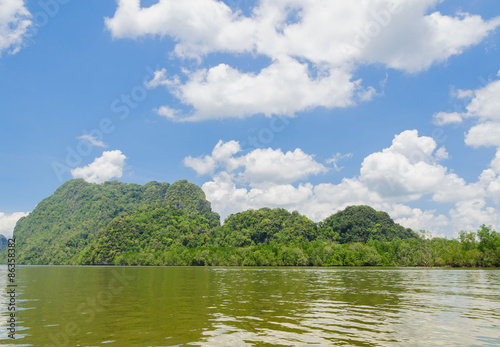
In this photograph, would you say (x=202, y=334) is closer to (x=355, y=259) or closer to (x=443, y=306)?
(x=443, y=306)

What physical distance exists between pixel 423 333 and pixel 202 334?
1438 centimetres

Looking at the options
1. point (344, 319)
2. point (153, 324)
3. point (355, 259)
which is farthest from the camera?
point (355, 259)

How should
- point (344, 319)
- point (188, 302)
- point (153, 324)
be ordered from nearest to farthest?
point (153, 324)
point (344, 319)
point (188, 302)

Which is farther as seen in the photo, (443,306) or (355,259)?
(355,259)

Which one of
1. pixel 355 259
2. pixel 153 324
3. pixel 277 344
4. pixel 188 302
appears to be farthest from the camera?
pixel 355 259

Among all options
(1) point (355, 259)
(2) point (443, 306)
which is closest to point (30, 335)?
(2) point (443, 306)

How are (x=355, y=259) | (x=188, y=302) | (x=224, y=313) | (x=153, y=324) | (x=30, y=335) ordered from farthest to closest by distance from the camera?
(x=355, y=259) → (x=188, y=302) → (x=224, y=313) → (x=153, y=324) → (x=30, y=335)

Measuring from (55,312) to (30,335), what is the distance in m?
9.50

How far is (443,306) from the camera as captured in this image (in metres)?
33.1

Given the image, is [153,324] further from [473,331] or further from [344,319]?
[473,331]

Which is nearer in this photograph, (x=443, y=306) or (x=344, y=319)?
(x=344, y=319)

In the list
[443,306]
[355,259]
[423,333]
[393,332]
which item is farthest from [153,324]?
[355,259]

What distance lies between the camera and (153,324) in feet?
77.4

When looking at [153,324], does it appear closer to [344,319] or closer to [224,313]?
[224,313]
